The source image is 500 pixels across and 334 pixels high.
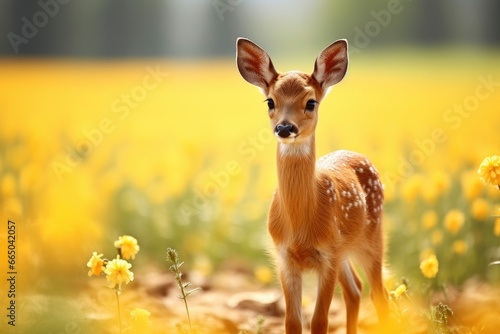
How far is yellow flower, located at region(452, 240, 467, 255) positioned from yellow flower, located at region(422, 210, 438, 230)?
0.49ft

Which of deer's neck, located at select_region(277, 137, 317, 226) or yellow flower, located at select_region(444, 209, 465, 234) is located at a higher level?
Result: deer's neck, located at select_region(277, 137, 317, 226)

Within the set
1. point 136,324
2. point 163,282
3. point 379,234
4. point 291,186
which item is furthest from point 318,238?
point 163,282

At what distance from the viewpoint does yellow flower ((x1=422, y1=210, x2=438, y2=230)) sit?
385 cm

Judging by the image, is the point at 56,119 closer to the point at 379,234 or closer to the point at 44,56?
the point at 44,56

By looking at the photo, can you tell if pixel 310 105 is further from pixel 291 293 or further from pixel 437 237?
pixel 437 237

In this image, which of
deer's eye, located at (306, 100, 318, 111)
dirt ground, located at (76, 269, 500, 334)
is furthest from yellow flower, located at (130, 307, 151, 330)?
deer's eye, located at (306, 100, 318, 111)

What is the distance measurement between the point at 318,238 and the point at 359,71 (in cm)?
162

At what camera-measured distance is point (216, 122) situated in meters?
4.29

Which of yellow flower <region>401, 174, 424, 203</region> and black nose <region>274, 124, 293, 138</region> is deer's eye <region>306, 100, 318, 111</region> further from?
yellow flower <region>401, 174, 424, 203</region>

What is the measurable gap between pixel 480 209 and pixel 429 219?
0.83ft

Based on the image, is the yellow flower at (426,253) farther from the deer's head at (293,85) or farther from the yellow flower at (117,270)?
the yellow flower at (117,270)

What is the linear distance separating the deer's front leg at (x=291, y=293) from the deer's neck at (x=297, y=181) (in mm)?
158

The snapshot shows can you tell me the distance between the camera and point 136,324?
296 cm

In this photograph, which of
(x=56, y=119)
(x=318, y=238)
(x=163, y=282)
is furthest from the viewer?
(x=56, y=119)
